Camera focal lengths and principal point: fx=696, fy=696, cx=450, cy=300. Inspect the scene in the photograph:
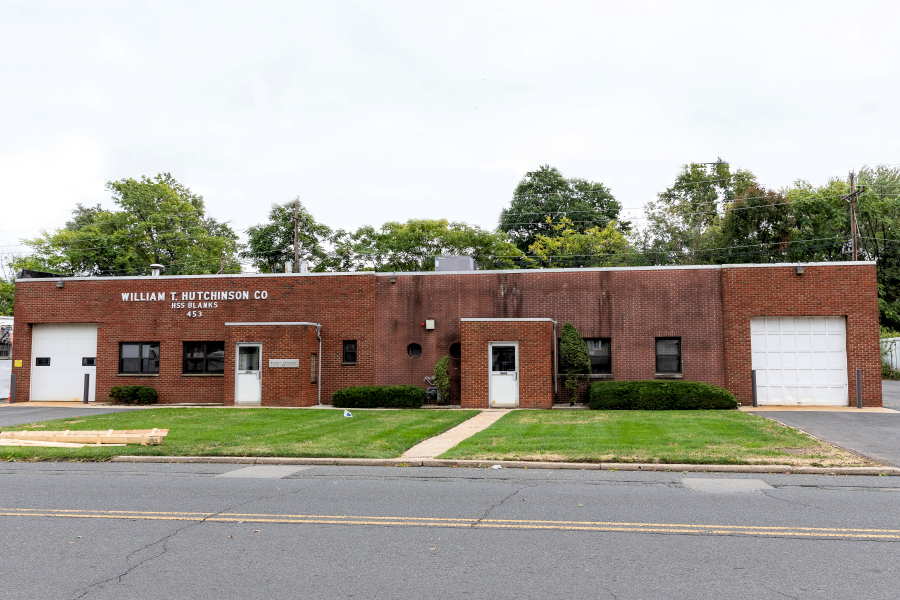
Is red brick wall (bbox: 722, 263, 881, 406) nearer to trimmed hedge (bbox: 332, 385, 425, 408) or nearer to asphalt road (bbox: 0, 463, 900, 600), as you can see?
trimmed hedge (bbox: 332, 385, 425, 408)

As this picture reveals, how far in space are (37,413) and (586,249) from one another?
37.5 m

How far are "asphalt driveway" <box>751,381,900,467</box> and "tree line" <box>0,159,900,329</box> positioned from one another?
89.5 feet

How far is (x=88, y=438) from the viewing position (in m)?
13.9

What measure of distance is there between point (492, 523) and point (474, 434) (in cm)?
762

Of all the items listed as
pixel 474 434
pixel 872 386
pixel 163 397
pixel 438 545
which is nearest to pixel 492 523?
pixel 438 545

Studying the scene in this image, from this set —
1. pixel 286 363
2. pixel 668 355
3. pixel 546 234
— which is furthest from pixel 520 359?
pixel 546 234

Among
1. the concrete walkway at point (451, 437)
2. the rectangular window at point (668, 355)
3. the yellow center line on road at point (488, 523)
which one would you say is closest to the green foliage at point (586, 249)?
the rectangular window at point (668, 355)

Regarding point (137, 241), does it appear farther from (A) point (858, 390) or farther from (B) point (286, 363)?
(A) point (858, 390)

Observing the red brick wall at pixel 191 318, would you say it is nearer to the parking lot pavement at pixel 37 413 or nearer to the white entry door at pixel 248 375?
the white entry door at pixel 248 375

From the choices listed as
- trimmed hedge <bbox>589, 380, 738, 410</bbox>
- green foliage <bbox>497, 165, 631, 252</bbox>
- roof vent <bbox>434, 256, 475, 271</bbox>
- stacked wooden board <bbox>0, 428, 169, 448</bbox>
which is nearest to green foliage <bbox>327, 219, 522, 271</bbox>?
green foliage <bbox>497, 165, 631, 252</bbox>

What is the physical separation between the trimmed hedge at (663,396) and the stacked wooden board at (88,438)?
12.9 meters

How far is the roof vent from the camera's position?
83.6ft

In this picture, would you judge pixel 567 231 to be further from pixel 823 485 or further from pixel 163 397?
pixel 823 485

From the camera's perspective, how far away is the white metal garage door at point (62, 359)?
2625cm
